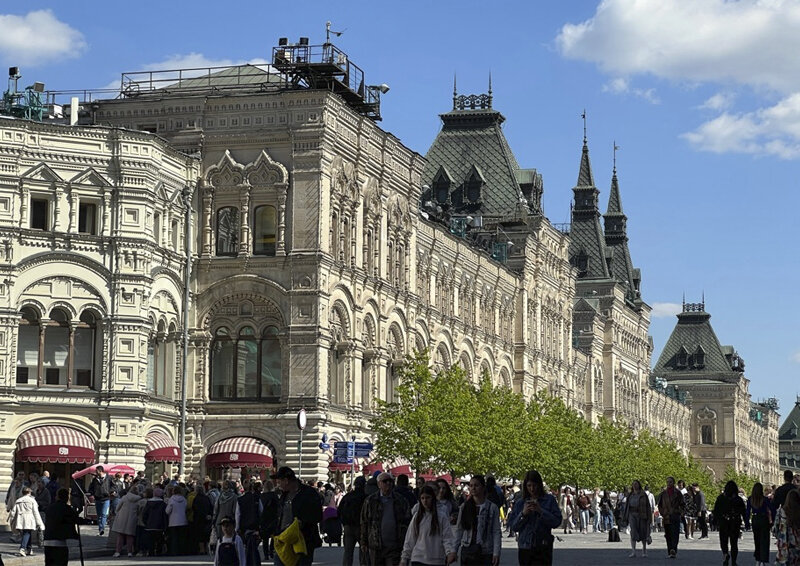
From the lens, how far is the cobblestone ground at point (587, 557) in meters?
36.0

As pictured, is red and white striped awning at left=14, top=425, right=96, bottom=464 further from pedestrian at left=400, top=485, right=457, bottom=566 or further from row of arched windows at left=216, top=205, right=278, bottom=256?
pedestrian at left=400, top=485, right=457, bottom=566

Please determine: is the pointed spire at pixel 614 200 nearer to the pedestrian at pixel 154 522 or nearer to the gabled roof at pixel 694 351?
the gabled roof at pixel 694 351

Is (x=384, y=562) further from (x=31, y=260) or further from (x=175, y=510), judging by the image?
(x=31, y=260)

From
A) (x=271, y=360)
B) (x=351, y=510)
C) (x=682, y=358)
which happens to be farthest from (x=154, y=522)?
(x=682, y=358)

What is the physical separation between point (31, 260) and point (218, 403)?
972 centimetres

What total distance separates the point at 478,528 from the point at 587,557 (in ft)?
63.4

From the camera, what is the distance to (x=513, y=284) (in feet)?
311

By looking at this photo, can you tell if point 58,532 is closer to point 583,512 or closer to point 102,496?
point 102,496

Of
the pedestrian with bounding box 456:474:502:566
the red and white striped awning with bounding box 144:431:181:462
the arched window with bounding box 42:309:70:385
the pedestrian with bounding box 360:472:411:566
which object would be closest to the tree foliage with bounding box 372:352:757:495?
the red and white striped awning with bounding box 144:431:181:462

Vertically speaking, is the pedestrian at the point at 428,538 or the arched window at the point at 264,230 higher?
the arched window at the point at 264,230

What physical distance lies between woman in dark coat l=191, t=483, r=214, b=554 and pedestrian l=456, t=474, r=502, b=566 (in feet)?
57.0

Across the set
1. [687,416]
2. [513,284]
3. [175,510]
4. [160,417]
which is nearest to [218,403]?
[160,417]

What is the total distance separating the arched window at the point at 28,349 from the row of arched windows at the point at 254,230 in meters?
8.83

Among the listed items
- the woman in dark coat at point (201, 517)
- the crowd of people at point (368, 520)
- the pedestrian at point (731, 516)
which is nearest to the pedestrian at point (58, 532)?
the crowd of people at point (368, 520)
